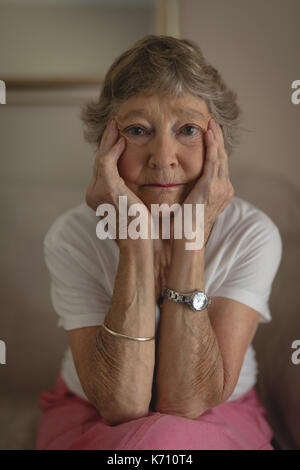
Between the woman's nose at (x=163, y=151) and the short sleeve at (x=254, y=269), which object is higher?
the woman's nose at (x=163, y=151)

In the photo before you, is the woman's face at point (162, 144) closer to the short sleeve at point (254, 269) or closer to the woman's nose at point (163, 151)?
the woman's nose at point (163, 151)

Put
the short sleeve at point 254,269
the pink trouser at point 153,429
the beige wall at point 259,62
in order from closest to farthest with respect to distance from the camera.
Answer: the pink trouser at point 153,429, the short sleeve at point 254,269, the beige wall at point 259,62

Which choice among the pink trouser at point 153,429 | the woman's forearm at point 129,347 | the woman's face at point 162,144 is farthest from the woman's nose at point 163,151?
the pink trouser at point 153,429

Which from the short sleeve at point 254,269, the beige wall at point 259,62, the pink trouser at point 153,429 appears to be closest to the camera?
the pink trouser at point 153,429

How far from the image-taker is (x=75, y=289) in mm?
933

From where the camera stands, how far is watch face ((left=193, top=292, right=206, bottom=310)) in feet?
2.65

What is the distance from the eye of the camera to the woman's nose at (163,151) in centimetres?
80

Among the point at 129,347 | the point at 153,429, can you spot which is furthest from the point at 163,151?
the point at 153,429

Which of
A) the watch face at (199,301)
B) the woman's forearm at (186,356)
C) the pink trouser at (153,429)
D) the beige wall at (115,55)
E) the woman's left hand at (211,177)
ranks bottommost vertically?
the pink trouser at (153,429)

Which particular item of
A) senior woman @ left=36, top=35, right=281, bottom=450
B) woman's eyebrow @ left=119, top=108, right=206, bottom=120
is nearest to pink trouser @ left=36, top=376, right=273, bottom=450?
senior woman @ left=36, top=35, right=281, bottom=450

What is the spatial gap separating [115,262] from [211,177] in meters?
0.29

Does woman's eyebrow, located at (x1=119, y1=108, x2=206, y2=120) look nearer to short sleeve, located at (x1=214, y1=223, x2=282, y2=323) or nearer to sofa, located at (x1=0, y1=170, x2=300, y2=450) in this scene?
short sleeve, located at (x1=214, y1=223, x2=282, y2=323)

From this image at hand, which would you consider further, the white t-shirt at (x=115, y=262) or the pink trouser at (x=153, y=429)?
the white t-shirt at (x=115, y=262)

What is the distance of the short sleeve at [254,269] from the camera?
0.89m
